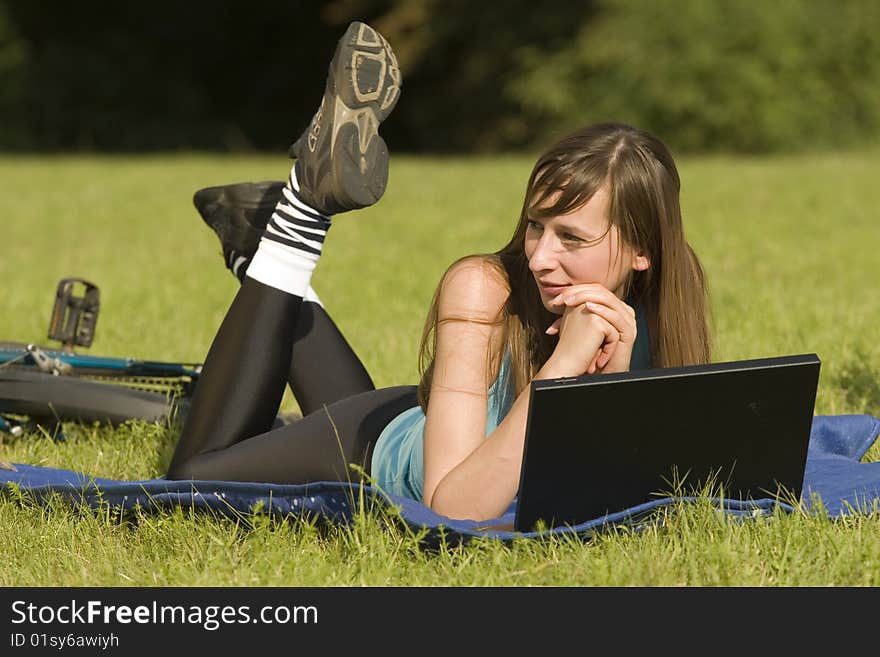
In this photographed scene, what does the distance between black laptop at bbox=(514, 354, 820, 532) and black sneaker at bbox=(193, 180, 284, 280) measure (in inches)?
55.9

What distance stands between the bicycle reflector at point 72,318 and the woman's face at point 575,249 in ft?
7.30

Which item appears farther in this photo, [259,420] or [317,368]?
[317,368]

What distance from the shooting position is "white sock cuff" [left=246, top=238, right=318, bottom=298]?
3.45 metres

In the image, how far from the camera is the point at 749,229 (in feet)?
31.1

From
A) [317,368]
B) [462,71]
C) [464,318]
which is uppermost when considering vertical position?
[462,71]

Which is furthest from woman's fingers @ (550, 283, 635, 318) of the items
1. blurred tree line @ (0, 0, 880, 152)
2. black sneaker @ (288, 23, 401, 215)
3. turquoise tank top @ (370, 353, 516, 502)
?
blurred tree line @ (0, 0, 880, 152)

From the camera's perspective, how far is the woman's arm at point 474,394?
2947mm

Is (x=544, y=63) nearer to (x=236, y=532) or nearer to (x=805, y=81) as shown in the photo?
(x=805, y=81)

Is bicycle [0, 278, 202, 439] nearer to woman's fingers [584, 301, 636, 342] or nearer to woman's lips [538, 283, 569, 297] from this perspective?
woman's lips [538, 283, 569, 297]

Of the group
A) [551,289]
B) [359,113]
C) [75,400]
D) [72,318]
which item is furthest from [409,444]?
[72,318]

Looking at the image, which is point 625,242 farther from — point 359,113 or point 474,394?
point 359,113

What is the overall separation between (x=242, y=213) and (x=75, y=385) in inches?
34.4

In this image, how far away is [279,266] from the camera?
3.45 meters

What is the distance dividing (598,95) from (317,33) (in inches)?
313
